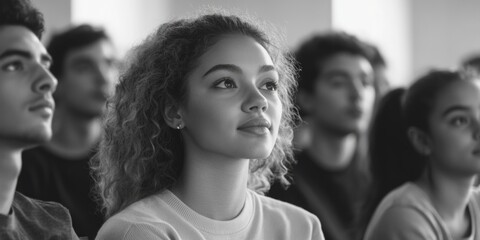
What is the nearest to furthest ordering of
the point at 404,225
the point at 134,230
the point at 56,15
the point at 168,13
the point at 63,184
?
the point at 134,230, the point at 404,225, the point at 63,184, the point at 56,15, the point at 168,13

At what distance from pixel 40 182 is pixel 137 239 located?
117cm

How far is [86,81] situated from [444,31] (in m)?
3.57

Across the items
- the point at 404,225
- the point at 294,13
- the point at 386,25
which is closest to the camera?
the point at 404,225

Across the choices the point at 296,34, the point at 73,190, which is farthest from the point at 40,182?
the point at 296,34

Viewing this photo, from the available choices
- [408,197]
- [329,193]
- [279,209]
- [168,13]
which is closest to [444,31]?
[168,13]

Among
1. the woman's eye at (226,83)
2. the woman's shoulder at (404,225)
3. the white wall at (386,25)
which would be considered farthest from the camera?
the white wall at (386,25)

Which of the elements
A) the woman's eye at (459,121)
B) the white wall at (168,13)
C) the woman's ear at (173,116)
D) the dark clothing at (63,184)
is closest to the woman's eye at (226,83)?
the woman's ear at (173,116)

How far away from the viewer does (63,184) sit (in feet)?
8.84

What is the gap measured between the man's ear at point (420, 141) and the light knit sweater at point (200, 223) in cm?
59

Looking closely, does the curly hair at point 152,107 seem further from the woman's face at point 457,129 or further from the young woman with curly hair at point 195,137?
the woman's face at point 457,129

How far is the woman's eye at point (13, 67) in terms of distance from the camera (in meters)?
1.81

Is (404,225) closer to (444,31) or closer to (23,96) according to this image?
(23,96)

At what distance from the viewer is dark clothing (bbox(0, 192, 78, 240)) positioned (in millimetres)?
1617

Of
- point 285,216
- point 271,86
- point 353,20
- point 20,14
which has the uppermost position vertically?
point 20,14
